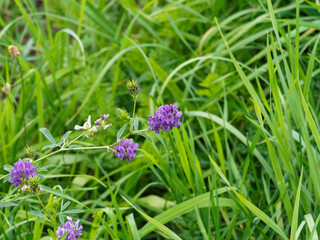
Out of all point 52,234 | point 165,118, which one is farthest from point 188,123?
point 52,234

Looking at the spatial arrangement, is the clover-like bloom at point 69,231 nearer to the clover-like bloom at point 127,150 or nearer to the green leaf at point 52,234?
the green leaf at point 52,234

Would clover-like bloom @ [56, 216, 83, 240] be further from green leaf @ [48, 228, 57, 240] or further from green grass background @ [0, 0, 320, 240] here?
green grass background @ [0, 0, 320, 240]

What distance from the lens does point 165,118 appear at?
1.11 meters

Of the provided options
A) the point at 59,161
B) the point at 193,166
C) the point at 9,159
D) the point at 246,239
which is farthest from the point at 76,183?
the point at 246,239

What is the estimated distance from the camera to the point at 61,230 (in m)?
1.10

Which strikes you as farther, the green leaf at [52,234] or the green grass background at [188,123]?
the green grass background at [188,123]

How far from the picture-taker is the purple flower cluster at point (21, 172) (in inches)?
41.8

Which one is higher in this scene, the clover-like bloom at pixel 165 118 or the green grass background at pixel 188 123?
the clover-like bloom at pixel 165 118

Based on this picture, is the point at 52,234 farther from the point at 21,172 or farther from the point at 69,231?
the point at 21,172

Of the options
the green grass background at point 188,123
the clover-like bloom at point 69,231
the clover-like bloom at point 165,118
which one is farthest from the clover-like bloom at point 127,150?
the green grass background at point 188,123

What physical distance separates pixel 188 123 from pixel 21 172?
79 centimetres

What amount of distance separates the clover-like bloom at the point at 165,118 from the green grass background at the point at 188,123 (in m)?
0.34

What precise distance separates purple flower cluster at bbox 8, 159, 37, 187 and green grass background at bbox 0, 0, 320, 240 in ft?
1.20

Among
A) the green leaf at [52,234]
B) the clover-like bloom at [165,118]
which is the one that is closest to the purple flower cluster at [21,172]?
the green leaf at [52,234]
